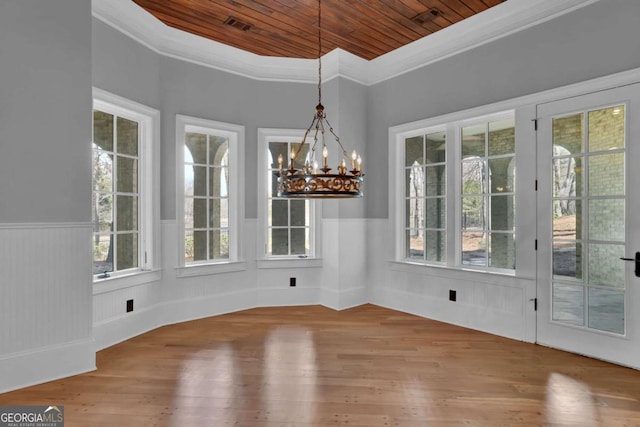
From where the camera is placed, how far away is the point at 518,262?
3531 millimetres

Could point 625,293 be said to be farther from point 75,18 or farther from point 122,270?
point 75,18

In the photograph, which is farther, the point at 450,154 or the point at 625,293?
the point at 450,154

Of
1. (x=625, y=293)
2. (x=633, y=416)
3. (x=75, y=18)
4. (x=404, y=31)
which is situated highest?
(x=404, y=31)

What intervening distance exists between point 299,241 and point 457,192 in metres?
2.08

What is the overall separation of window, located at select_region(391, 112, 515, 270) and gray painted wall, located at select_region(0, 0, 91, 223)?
3.35m

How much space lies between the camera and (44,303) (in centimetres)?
270

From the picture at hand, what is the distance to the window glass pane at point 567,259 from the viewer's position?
3.19m

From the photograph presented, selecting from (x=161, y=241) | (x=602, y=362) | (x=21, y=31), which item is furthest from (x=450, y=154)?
(x=21, y=31)

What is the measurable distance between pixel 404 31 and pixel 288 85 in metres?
1.57

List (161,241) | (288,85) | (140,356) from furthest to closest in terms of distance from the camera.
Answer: (288,85)
(161,241)
(140,356)

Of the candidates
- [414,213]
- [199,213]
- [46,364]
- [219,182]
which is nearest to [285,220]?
[219,182]

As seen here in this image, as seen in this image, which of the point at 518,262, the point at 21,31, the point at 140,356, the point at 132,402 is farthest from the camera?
the point at 518,262

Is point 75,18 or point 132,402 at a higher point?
point 75,18

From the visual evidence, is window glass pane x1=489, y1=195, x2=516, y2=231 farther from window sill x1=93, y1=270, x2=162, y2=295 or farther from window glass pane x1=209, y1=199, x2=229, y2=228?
window sill x1=93, y1=270, x2=162, y2=295
